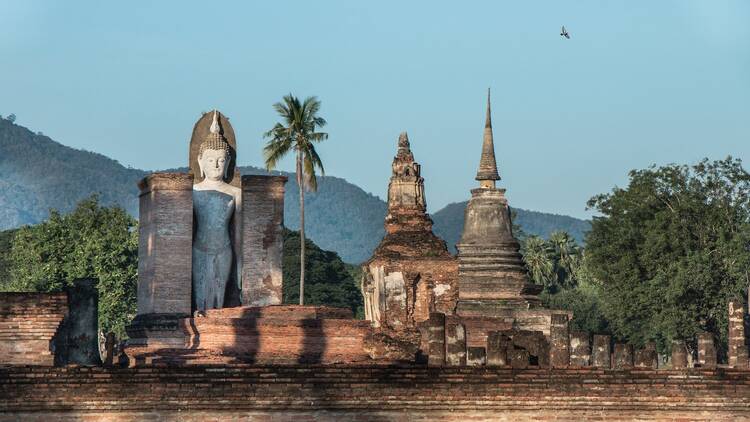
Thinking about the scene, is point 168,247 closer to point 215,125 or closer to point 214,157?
point 214,157

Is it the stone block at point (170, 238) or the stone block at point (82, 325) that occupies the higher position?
the stone block at point (170, 238)

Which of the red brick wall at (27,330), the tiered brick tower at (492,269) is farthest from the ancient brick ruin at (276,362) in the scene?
the tiered brick tower at (492,269)

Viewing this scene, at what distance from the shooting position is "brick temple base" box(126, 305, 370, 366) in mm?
28344

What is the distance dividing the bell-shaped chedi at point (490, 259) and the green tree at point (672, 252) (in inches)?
703

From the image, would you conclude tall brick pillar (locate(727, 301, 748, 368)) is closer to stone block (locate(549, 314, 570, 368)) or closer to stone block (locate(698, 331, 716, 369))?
stone block (locate(698, 331, 716, 369))

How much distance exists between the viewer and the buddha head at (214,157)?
31.5 meters

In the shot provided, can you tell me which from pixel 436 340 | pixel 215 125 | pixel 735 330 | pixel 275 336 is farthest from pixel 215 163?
pixel 735 330

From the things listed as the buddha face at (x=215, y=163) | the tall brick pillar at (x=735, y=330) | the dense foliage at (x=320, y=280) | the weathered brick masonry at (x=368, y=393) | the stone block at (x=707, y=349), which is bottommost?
the weathered brick masonry at (x=368, y=393)

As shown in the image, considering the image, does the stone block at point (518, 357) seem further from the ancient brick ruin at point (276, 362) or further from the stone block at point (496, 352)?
the stone block at point (496, 352)

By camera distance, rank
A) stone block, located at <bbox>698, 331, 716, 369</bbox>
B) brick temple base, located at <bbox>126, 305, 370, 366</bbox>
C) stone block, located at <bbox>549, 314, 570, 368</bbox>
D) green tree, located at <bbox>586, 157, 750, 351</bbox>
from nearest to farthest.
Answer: stone block, located at <bbox>549, 314, 570, 368</bbox> < brick temple base, located at <bbox>126, 305, 370, 366</bbox> < stone block, located at <bbox>698, 331, 716, 369</bbox> < green tree, located at <bbox>586, 157, 750, 351</bbox>

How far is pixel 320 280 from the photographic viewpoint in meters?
101

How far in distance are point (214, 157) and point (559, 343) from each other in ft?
28.6

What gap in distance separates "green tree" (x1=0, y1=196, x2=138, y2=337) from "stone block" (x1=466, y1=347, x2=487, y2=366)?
145ft

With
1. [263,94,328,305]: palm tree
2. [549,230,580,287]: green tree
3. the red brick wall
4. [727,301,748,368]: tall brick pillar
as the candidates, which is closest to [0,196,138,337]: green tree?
[263,94,328,305]: palm tree
